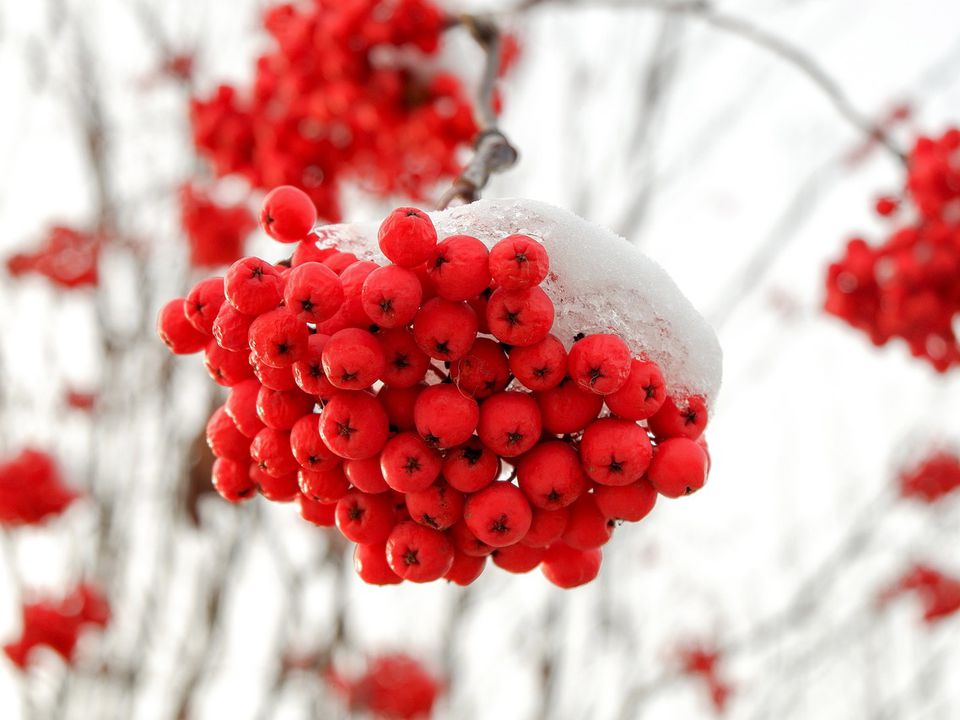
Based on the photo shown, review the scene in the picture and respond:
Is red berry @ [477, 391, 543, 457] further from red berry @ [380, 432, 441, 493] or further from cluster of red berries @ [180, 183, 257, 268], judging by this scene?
cluster of red berries @ [180, 183, 257, 268]

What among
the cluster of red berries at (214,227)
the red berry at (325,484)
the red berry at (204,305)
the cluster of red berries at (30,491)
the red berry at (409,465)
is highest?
the red berry at (409,465)

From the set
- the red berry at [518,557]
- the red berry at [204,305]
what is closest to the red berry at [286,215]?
the red berry at [204,305]

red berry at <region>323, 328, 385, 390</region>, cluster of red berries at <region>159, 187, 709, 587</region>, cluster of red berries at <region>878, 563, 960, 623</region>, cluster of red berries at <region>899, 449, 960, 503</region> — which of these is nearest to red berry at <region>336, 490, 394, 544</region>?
cluster of red berries at <region>159, 187, 709, 587</region>

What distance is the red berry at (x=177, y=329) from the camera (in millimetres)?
1135

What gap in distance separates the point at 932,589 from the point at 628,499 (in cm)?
517

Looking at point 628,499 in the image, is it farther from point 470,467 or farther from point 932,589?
point 932,589

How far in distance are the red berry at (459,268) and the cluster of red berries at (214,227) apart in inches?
104

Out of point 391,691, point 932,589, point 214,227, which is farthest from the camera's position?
point 932,589

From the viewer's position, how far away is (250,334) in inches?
38.1

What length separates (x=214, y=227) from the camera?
3.38m

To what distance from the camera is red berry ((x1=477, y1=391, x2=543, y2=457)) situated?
3.19 feet

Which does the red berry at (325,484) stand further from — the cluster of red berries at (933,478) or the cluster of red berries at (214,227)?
the cluster of red berries at (933,478)

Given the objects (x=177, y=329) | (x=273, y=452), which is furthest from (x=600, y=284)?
(x=177, y=329)

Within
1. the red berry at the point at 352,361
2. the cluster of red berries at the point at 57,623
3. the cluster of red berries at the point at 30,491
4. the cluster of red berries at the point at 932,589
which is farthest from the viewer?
the cluster of red berries at the point at 932,589
